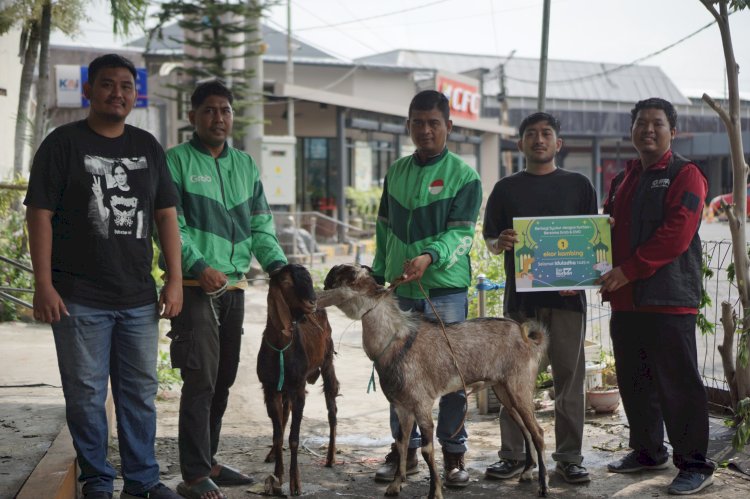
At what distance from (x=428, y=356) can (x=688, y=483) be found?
1692mm

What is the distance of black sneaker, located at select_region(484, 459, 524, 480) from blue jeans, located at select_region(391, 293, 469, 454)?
0.22 meters

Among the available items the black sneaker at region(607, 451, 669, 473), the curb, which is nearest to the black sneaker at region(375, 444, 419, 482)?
the black sneaker at region(607, 451, 669, 473)

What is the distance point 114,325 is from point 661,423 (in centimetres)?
344

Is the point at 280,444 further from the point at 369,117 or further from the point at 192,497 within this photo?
the point at 369,117

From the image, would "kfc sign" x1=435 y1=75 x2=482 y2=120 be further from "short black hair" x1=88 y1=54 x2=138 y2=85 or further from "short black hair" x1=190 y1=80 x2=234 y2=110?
"short black hair" x1=88 y1=54 x2=138 y2=85

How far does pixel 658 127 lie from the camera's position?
518 cm

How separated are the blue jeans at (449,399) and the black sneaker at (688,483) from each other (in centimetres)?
124

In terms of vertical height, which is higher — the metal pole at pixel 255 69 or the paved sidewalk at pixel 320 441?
the metal pole at pixel 255 69

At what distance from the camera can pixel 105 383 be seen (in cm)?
433

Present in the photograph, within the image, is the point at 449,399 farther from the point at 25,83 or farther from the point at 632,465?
the point at 25,83

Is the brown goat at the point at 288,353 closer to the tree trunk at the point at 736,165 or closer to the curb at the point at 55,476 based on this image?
the curb at the point at 55,476

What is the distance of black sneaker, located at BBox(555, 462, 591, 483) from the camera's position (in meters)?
5.20

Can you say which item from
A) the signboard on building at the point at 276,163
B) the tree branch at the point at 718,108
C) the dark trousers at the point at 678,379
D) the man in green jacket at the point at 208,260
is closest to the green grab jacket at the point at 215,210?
the man in green jacket at the point at 208,260

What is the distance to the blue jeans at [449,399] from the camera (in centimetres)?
523
